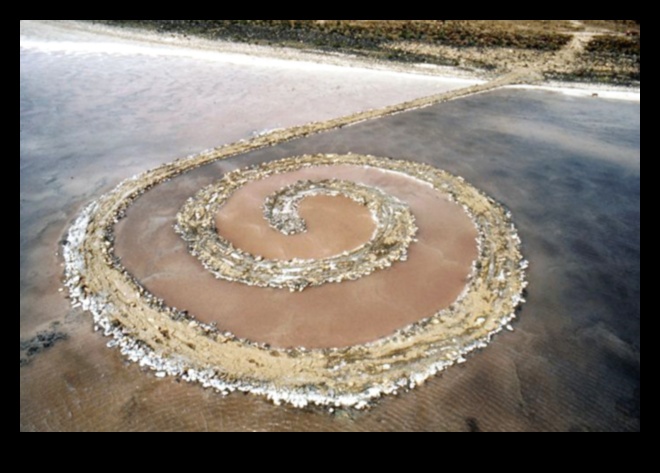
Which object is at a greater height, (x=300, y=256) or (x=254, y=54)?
(x=254, y=54)

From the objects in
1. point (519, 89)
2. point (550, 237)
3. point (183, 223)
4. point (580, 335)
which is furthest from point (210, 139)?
point (519, 89)

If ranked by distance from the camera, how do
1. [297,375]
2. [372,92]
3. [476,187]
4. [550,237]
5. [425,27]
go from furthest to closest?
[425,27]
[372,92]
[476,187]
[550,237]
[297,375]

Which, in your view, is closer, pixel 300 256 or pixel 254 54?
pixel 300 256

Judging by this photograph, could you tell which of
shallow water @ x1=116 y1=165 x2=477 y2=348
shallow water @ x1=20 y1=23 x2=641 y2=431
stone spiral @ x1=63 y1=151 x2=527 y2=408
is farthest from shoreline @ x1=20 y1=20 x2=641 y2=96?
shallow water @ x1=116 y1=165 x2=477 y2=348

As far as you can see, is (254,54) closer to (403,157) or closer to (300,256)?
(403,157)

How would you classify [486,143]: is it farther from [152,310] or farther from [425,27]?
[425,27]

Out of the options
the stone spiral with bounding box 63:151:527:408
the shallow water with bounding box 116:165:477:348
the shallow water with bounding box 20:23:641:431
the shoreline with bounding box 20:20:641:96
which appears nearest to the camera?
the shallow water with bounding box 20:23:641:431

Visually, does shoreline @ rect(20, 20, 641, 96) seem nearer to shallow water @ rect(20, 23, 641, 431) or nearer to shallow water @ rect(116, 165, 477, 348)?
shallow water @ rect(20, 23, 641, 431)

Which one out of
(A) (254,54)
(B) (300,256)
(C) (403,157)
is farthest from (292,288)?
(A) (254,54)
